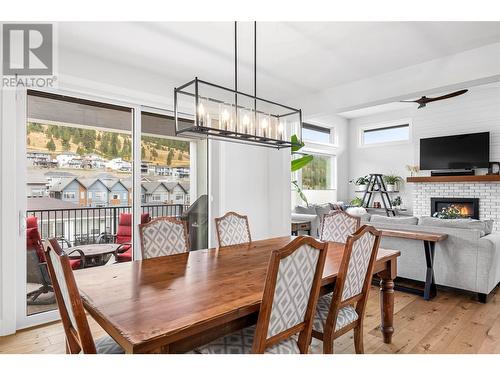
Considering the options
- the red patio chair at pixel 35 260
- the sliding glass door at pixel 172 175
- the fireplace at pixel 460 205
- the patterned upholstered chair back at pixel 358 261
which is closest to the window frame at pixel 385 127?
the fireplace at pixel 460 205

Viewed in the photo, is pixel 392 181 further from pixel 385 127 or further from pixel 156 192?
pixel 156 192

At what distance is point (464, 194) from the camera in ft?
20.3

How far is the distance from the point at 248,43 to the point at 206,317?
2.33 m

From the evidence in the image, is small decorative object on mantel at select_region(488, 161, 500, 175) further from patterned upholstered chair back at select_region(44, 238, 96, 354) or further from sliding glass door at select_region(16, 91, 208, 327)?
patterned upholstered chair back at select_region(44, 238, 96, 354)

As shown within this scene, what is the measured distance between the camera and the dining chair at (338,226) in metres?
3.08

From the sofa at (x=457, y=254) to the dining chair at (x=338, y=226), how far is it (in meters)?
0.92

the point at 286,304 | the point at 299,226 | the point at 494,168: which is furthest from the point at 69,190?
the point at 494,168

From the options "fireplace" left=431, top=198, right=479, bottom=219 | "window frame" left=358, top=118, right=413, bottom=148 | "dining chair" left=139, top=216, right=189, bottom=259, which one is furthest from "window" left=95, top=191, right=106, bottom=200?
"window frame" left=358, top=118, right=413, bottom=148

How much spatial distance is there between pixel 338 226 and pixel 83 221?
2738mm

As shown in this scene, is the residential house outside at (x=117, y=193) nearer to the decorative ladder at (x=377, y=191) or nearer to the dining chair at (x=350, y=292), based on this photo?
the dining chair at (x=350, y=292)

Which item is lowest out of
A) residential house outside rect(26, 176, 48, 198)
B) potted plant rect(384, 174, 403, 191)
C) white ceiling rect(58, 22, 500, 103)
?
residential house outside rect(26, 176, 48, 198)

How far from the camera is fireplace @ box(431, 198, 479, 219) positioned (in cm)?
601

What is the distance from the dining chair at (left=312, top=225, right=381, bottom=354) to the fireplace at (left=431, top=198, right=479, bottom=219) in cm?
478
